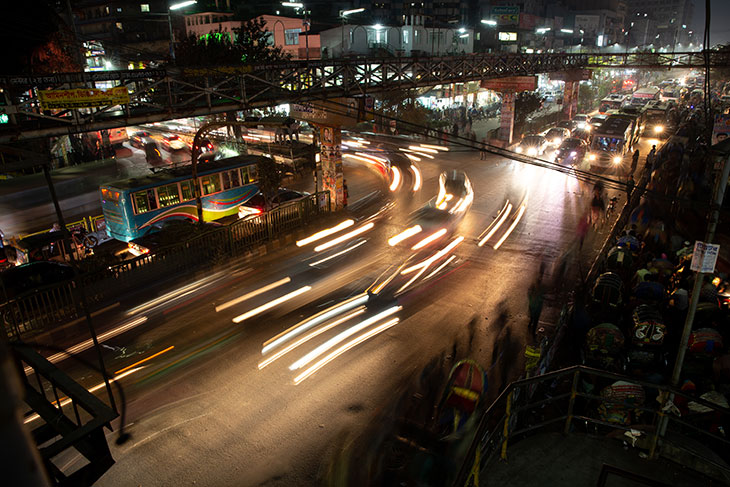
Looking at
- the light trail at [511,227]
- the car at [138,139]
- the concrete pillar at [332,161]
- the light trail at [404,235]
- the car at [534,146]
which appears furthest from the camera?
the car at [138,139]

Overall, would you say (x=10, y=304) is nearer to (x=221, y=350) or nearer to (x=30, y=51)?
(x=221, y=350)

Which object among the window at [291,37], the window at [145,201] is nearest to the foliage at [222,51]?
the window at [145,201]

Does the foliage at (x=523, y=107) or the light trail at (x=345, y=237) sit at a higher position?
the foliage at (x=523, y=107)

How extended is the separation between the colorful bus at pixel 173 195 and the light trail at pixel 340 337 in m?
11.1

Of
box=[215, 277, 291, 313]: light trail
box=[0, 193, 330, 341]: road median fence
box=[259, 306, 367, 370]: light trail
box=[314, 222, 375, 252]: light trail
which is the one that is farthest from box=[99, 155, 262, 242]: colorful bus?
box=[259, 306, 367, 370]: light trail

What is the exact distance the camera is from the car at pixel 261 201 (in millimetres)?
21984

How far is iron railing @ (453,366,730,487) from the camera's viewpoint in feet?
16.9

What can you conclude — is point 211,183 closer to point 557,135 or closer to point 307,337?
point 307,337

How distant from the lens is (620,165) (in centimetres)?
2977

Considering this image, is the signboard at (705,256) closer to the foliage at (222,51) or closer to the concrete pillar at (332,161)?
the concrete pillar at (332,161)

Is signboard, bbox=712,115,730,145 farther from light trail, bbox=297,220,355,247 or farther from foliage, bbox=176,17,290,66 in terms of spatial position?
foliage, bbox=176,17,290,66

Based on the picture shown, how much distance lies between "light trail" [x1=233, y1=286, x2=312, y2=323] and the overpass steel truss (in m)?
6.41

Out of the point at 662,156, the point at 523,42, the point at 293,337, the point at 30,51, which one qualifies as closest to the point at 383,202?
the point at 293,337

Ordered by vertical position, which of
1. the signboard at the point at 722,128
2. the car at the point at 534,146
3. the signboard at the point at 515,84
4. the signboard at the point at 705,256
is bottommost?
the car at the point at 534,146
